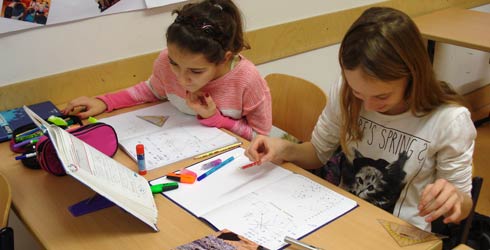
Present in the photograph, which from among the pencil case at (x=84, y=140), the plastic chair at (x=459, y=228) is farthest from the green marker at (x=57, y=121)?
the plastic chair at (x=459, y=228)

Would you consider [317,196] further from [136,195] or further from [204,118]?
[204,118]

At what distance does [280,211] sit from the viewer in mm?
1108

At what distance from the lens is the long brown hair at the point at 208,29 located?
1481 mm

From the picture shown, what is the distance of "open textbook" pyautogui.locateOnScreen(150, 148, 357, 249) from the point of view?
1052 mm

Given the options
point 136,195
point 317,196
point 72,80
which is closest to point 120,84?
point 72,80

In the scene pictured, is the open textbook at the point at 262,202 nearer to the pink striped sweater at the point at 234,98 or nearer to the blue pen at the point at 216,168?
the blue pen at the point at 216,168

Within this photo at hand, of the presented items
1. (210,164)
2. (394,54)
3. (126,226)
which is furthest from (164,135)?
(394,54)

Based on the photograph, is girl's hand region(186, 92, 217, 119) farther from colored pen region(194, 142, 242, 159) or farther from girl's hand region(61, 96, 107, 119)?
girl's hand region(61, 96, 107, 119)

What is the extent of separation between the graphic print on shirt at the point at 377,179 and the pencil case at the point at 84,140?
2.22 ft

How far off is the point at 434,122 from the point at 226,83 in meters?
0.71

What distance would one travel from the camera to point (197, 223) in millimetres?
1091

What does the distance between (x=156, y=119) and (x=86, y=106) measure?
0.26 metres

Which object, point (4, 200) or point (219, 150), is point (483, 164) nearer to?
point (219, 150)

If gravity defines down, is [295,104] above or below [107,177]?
below
